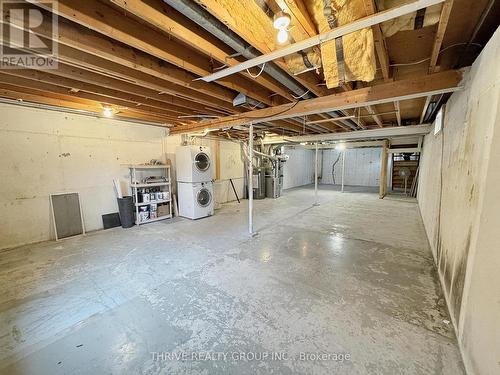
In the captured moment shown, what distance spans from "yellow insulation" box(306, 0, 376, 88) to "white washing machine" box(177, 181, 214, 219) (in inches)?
143

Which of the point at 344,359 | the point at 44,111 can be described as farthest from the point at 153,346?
the point at 44,111

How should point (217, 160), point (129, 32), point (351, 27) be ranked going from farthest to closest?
1. point (217, 160)
2. point (129, 32)
3. point (351, 27)

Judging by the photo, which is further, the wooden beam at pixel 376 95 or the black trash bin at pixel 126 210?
the black trash bin at pixel 126 210

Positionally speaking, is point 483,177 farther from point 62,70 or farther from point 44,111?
point 44,111

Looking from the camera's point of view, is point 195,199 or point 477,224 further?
point 195,199

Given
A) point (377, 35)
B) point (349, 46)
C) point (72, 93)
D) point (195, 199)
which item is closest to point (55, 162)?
point (72, 93)

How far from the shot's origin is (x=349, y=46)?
1530 millimetres

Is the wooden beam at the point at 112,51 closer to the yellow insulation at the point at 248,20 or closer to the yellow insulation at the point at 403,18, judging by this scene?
the yellow insulation at the point at 248,20

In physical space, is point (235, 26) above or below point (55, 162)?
above

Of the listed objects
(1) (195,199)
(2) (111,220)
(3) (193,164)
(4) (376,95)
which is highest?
(4) (376,95)

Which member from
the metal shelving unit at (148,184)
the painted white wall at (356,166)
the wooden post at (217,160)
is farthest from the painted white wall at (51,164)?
the painted white wall at (356,166)

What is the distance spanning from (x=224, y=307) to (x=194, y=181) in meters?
3.27

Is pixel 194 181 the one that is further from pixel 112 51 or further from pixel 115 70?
pixel 112 51

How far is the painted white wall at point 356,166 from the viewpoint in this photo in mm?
10703
